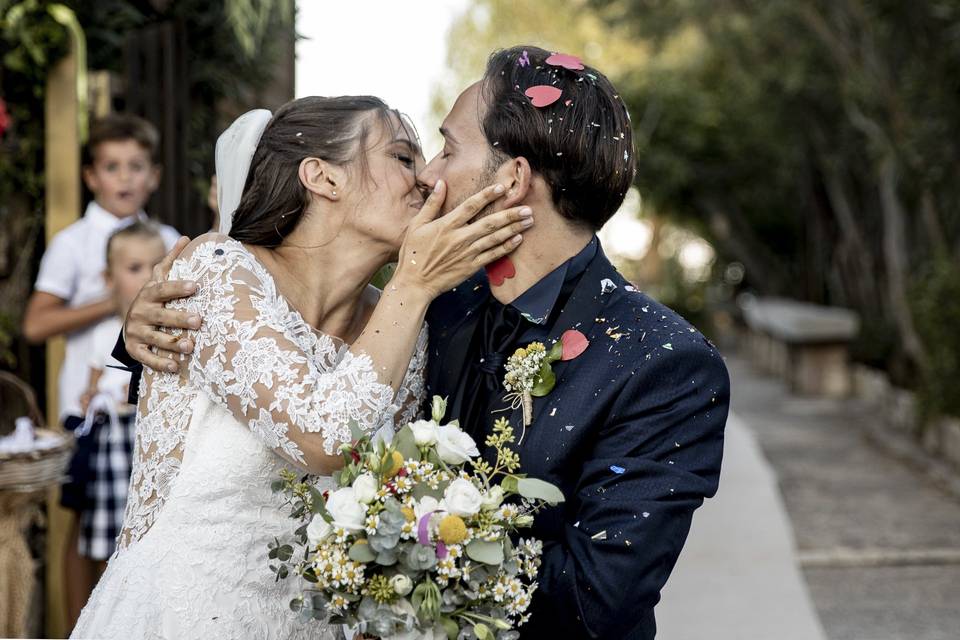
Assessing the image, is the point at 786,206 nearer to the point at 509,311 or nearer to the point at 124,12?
the point at 124,12

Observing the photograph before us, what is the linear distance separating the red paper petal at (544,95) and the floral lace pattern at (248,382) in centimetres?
63

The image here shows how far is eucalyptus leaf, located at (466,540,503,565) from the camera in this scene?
1970 millimetres

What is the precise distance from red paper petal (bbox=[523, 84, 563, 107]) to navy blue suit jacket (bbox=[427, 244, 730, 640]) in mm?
389

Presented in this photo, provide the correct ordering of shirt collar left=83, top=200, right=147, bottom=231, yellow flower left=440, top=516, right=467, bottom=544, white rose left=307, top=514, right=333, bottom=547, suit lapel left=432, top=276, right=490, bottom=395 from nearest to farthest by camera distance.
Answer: yellow flower left=440, top=516, right=467, bottom=544
white rose left=307, top=514, right=333, bottom=547
suit lapel left=432, top=276, right=490, bottom=395
shirt collar left=83, top=200, right=147, bottom=231

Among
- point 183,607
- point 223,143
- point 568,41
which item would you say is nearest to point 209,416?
point 183,607

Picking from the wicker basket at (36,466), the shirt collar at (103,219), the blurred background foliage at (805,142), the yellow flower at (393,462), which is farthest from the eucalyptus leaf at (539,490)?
the blurred background foliage at (805,142)

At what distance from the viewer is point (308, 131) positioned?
2.62m

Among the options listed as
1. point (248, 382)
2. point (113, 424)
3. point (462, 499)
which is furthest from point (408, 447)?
point (113, 424)

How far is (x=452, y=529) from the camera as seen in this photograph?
6.36ft

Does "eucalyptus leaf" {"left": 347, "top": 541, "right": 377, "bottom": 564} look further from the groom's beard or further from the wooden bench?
the wooden bench

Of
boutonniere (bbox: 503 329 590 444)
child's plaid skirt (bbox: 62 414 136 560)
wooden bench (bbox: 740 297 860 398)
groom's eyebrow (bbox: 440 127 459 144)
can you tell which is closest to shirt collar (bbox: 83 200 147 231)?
child's plaid skirt (bbox: 62 414 136 560)

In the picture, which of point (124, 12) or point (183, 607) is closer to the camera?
point (183, 607)

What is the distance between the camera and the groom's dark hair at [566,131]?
240 centimetres

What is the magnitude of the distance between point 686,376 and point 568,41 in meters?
25.9
